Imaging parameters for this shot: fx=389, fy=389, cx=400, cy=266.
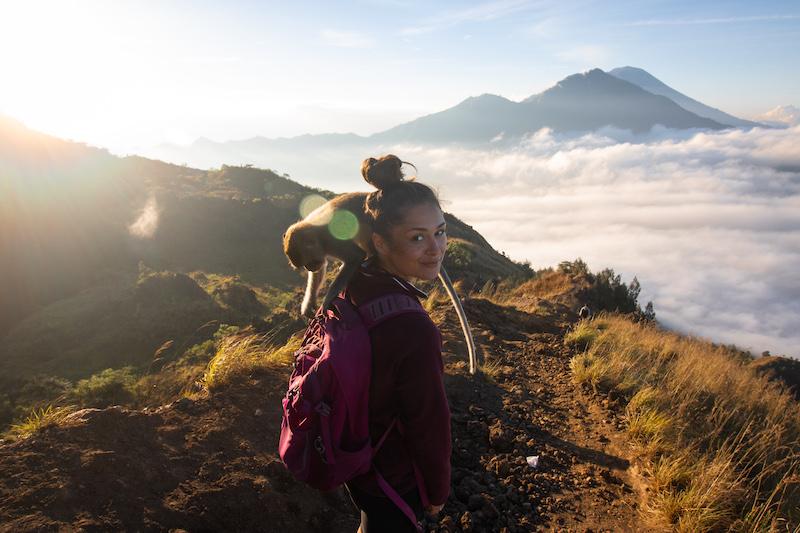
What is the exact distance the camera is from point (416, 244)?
1.59 meters

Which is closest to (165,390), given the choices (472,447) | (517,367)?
(472,447)

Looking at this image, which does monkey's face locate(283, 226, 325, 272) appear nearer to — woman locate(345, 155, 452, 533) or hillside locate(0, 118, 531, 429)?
woman locate(345, 155, 452, 533)

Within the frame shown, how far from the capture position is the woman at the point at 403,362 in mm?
1354

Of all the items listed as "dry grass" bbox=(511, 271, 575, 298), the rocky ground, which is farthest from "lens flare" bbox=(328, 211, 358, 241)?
"dry grass" bbox=(511, 271, 575, 298)

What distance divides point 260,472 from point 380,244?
225 cm

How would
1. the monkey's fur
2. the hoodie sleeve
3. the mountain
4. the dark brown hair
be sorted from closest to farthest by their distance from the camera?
the hoodie sleeve, the dark brown hair, the monkey's fur, the mountain

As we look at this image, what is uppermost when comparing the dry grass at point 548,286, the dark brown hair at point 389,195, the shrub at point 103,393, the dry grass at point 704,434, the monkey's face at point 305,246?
the dark brown hair at point 389,195

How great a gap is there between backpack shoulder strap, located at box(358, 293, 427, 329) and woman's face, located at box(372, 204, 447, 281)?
A: 0.21m

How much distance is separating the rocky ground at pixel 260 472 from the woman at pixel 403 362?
142 cm

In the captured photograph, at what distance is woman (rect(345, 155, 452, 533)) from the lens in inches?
53.3

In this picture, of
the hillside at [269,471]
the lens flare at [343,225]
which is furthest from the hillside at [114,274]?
the lens flare at [343,225]

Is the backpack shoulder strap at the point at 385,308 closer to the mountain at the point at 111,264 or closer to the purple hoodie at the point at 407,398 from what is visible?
the purple hoodie at the point at 407,398

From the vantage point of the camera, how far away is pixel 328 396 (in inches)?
56.3

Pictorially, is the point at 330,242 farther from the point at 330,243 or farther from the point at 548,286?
the point at 548,286
